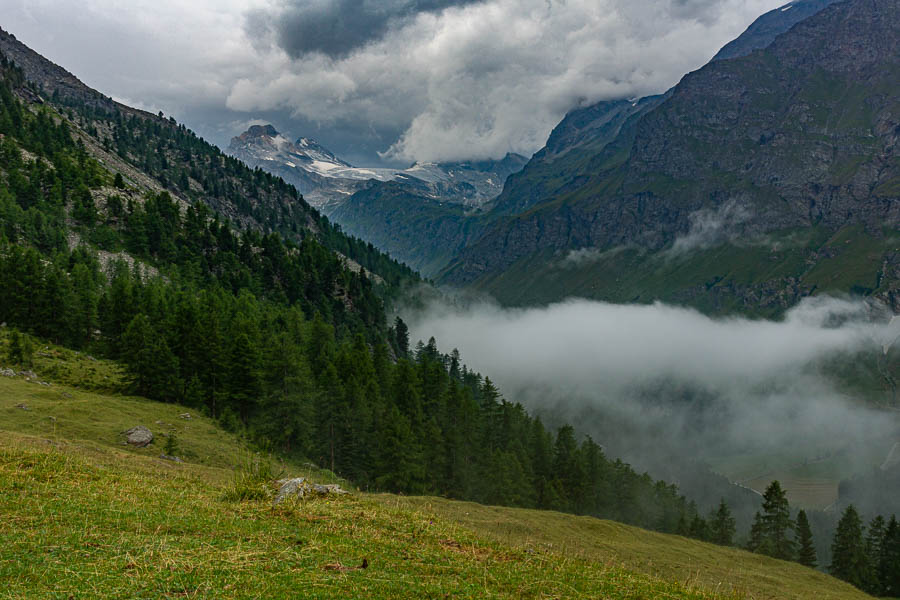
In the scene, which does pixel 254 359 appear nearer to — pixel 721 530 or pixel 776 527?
pixel 776 527

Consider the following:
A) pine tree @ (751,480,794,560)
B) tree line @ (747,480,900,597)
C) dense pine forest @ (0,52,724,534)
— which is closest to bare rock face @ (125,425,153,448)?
dense pine forest @ (0,52,724,534)

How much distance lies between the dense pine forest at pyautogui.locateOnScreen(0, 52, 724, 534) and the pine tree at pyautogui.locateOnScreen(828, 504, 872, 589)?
22.9 m

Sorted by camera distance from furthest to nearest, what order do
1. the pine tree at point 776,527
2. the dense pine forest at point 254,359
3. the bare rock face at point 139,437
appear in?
the pine tree at point 776,527 < the dense pine forest at point 254,359 < the bare rock face at point 139,437

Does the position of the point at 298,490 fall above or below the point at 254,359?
below

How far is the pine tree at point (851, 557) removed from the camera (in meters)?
80.6

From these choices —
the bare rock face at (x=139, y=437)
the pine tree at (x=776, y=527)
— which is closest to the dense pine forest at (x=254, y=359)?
the pine tree at (x=776, y=527)

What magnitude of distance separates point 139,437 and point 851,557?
11079 cm

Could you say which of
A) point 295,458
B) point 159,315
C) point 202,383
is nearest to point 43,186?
point 159,315

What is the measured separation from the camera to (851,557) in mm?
82625

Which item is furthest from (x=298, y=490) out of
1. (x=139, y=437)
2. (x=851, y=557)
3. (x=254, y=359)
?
(x=851, y=557)

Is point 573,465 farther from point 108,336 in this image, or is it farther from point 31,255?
point 31,255

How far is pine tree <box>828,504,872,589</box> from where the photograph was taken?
80.6 m

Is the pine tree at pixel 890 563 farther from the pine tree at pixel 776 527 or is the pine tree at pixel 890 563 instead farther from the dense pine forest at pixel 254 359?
the dense pine forest at pixel 254 359

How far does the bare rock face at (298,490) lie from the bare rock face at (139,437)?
80.4 feet
